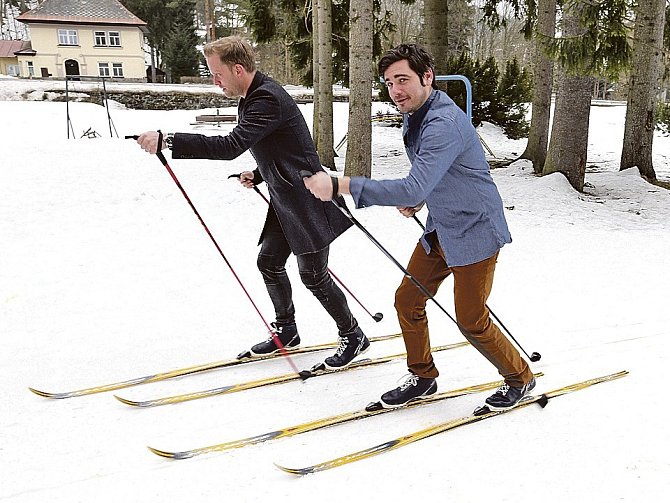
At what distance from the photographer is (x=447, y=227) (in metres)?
3.01

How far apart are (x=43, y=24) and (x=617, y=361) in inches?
1513

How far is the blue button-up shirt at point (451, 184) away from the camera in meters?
2.69

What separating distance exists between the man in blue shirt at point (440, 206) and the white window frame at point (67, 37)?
38.2 metres

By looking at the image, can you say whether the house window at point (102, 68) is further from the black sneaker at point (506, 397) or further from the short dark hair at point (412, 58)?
the black sneaker at point (506, 397)

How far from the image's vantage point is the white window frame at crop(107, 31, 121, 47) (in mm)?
36031

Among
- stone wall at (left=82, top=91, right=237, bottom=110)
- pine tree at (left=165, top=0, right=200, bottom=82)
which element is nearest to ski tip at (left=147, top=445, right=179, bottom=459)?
stone wall at (left=82, top=91, right=237, bottom=110)

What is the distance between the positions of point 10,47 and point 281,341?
47.6 meters

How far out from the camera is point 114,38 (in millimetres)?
36125

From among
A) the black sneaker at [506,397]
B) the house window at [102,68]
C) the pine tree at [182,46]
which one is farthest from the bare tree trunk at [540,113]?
the house window at [102,68]

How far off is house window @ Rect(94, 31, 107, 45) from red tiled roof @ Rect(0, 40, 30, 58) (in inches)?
361

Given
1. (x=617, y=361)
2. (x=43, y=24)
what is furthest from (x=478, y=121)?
(x=43, y=24)

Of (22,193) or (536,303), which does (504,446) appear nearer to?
(536,303)

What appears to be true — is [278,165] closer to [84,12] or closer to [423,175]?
[423,175]

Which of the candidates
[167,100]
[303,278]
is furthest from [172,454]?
[167,100]
